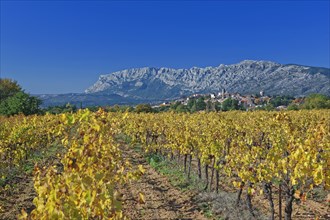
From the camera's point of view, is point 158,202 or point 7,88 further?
point 7,88

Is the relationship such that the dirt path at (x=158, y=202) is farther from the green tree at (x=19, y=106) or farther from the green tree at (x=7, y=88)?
the green tree at (x=7, y=88)

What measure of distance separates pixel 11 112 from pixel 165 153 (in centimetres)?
3117

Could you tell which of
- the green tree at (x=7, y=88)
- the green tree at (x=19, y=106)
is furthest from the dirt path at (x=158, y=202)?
the green tree at (x=7, y=88)

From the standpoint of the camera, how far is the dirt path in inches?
430

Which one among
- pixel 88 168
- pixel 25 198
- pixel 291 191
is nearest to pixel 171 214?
pixel 291 191

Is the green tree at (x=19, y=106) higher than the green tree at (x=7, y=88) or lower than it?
lower

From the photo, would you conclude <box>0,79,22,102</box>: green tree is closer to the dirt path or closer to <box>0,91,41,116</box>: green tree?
<box>0,91,41,116</box>: green tree

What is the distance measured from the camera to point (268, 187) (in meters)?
9.06

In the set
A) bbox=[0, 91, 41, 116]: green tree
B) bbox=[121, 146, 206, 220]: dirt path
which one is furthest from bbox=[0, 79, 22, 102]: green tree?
bbox=[121, 146, 206, 220]: dirt path

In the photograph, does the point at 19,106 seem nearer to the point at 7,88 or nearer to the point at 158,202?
the point at 7,88

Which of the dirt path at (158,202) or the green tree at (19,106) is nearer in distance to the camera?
the dirt path at (158,202)

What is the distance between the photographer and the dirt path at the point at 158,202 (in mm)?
10921

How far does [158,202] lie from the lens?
12.3m

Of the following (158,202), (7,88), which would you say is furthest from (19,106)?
(158,202)
